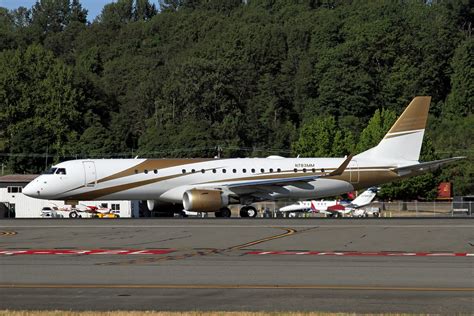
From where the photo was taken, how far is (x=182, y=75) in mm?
158125

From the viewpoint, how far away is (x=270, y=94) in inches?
6841

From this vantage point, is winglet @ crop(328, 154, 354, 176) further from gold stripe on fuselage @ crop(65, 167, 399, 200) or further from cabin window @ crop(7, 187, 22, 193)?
cabin window @ crop(7, 187, 22, 193)

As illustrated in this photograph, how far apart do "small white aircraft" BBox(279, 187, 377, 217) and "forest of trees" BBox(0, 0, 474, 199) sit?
15544 millimetres

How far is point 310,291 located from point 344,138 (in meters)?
103

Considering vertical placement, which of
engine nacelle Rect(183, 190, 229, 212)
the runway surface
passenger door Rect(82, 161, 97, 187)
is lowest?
the runway surface

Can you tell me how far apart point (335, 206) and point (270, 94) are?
284 feet

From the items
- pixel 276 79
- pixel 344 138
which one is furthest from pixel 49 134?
pixel 276 79

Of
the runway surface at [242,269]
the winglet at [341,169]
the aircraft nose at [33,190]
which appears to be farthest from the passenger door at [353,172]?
the runway surface at [242,269]

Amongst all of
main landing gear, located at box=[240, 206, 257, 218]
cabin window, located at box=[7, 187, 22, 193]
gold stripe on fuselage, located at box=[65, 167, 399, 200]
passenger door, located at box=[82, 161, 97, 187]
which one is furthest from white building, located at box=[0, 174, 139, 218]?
passenger door, located at box=[82, 161, 97, 187]

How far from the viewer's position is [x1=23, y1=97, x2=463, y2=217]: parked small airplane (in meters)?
56.5

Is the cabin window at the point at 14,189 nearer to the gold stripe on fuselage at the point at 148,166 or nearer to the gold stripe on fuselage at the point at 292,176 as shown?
the gold stripe on fuselage at the point at 292,176

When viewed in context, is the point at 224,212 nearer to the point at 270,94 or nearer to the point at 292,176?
the point at 292,176

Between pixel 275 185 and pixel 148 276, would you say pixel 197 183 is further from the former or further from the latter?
pixel 148 276

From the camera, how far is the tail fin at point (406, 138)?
201ft
